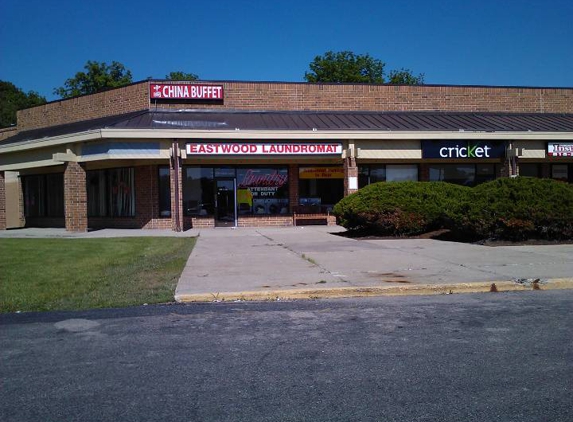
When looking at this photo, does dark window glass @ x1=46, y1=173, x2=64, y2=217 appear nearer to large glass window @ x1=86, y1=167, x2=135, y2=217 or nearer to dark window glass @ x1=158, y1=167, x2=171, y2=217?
large glass window @ x1=86, y1=167, x2=135, y2=217

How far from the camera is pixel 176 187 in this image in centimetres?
2212

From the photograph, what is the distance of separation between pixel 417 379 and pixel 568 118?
1054 inches

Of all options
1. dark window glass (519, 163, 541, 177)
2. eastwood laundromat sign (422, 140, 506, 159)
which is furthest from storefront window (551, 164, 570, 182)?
eastwood laundromat sign (422, 140, 506, 159)

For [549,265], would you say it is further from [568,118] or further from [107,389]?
[568,118]

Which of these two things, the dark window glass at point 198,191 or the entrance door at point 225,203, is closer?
the dark window glass at point 198,191

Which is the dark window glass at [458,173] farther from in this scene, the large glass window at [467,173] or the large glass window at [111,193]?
the large glass window at [111,193]

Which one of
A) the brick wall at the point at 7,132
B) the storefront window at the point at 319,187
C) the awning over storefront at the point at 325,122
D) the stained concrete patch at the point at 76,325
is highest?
the brick wall at the point at 7,132

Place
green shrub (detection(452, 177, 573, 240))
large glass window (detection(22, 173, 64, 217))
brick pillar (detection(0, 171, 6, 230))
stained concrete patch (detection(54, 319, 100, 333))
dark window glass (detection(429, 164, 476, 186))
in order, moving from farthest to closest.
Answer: large glass window (detection(22, 173, 64, 217))
brick pillar (detection(0, 171, 6, 230))
dark window glass (detection(429, 164, 476, 186))
green shrub (detection(452, 177, 573, 240))
stained concrete patch (detection(54, 319, 100, 333))

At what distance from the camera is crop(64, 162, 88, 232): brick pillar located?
74.2 feet

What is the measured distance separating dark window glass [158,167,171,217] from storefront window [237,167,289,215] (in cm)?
309

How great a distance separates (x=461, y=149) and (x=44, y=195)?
2120 cm

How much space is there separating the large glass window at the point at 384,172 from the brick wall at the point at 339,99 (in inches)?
118

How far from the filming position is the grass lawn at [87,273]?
840cm

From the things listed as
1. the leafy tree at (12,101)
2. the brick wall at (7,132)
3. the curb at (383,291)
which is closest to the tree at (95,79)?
the leafy tree at (12,101)
